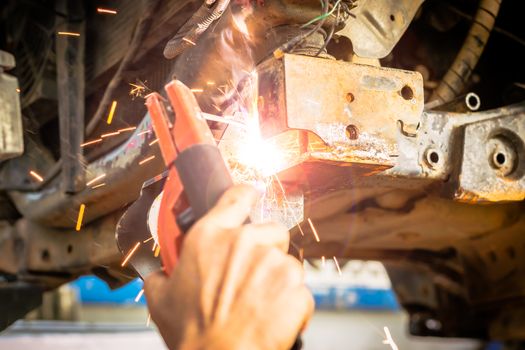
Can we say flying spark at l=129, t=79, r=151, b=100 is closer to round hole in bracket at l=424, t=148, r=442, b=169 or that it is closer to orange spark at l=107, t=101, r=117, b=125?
orange spark at l=107, t=101, r=117, b=125

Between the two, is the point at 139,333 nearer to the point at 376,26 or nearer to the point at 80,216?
the point at 80,216

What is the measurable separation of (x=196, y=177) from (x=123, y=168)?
1.15 meters

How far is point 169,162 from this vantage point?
3.77ft

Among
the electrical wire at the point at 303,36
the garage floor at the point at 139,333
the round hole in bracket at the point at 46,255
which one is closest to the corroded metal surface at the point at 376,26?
the electrical wire at the point at 303,36

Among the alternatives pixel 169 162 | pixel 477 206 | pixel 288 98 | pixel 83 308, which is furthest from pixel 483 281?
pixel 83 308

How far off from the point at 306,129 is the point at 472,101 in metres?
0.77

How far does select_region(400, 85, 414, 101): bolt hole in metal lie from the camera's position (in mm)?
1561

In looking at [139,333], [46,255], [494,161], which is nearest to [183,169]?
[494,161]

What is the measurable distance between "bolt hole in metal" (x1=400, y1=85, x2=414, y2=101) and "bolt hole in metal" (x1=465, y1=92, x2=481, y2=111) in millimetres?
424

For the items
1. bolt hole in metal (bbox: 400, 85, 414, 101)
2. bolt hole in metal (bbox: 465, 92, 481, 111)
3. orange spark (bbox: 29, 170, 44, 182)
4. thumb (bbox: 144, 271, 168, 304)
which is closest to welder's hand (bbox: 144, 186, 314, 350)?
thumb (bbox: 144, 271, 168, 304)

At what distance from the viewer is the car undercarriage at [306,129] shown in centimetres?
148

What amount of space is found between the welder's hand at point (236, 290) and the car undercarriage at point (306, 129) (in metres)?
0.50

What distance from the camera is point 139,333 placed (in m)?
5.82

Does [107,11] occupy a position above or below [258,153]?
above
